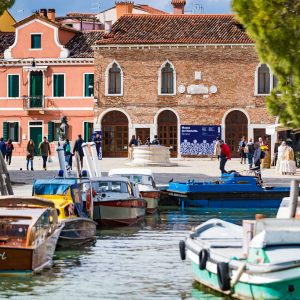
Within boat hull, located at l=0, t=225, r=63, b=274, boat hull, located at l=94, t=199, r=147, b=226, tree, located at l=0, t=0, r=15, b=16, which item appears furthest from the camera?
boat hull, located at l=94, t=199, r=147, b=226

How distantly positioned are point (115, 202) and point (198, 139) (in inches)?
1214

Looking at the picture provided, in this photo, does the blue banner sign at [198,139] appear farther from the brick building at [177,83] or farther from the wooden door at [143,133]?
the wooden door at [143,133]

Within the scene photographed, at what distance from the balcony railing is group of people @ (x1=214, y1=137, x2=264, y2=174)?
39.9 ft

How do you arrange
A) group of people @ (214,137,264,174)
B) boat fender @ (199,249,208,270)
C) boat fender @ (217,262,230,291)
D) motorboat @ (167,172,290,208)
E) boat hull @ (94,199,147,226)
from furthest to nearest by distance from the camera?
group of people @ (214,137,264,174), motorboat @ (167,172,290,208), boat hull @ (94,199,147,226), boat fender @ (199,249,208,270), boat fender @ (217,262,230,291)

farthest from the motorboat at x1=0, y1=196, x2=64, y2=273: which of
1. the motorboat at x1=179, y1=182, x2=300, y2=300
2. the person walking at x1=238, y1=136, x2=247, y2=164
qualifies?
the person walking at x1=238, y1=136, x2=247, y2=164

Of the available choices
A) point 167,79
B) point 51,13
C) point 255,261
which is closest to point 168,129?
point 167,79

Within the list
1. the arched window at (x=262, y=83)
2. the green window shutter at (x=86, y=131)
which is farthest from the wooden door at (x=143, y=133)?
the arched window at (x=262, y=83)

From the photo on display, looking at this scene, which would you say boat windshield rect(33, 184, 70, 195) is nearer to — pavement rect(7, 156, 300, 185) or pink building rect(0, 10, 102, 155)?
pavement rect(7, 156, 300, 185)

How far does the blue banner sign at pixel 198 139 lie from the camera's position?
6106 cm

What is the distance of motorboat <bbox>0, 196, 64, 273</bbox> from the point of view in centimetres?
2067

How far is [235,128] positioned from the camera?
203 ft

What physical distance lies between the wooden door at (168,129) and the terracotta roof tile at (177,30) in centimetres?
387

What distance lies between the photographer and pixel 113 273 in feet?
71.6

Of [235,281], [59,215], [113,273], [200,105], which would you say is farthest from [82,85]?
[235,281]
